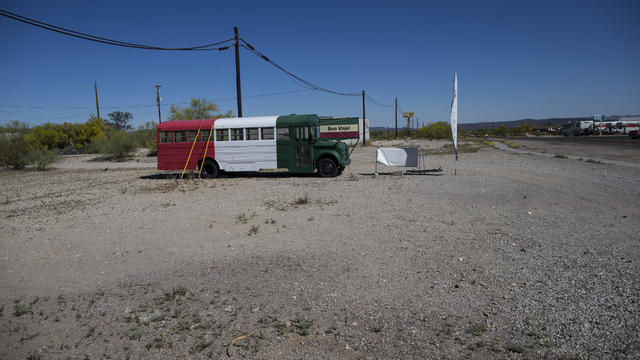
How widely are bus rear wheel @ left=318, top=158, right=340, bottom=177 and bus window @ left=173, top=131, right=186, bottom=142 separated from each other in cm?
575

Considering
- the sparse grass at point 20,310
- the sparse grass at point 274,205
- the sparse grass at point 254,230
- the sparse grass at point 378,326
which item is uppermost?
the sparse grass at point 274,205

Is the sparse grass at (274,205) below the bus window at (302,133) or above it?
below

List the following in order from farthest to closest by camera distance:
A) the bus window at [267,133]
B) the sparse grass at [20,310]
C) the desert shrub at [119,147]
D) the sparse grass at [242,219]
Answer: the desert shrub at [119,147]
the bus window at [267,133]
the sparse grass at [242,219]
the sparse grass at [20,310]

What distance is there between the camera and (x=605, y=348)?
3.22 meters

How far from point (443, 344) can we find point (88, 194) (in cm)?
1239

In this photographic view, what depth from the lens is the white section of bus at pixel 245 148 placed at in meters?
15.2

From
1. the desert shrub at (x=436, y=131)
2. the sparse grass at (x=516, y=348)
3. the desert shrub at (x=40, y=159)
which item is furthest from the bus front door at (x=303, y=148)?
the desert shrub at (x=436, y=131)

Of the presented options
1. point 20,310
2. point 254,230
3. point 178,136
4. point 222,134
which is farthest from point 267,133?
point 20,310

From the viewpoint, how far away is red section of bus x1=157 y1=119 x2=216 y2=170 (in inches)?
613

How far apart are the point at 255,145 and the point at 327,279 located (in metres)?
11.0

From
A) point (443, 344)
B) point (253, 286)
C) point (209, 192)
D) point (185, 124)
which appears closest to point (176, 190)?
point (209, 192)

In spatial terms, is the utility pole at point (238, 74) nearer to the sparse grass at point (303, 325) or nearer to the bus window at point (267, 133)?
the bus window at point (267, 133)

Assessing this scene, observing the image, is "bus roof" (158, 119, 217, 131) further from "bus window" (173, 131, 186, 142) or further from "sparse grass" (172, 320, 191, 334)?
"sparse grass" (172, 320, 191, 334)

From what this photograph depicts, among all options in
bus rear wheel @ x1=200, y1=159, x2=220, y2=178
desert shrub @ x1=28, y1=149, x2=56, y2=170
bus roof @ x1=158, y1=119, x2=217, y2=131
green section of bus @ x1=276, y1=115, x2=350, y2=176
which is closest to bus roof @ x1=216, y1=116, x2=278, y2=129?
green section of bus @ x1=276, y1=115, x2=350, y2=176
